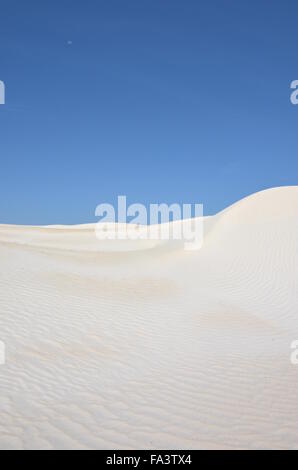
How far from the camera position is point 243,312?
33.8 feet

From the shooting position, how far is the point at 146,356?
261 inches

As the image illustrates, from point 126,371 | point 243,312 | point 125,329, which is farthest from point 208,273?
point 126,371

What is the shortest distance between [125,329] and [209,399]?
341 cm

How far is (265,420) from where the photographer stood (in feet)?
14.5

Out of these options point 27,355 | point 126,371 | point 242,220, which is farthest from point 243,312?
point 242,220

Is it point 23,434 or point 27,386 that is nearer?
point 23,434

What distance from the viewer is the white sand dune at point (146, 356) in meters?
4.12

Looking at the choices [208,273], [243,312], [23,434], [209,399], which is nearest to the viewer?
[23,434]

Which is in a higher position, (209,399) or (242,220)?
(242,220)

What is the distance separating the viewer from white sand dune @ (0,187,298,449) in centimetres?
412
